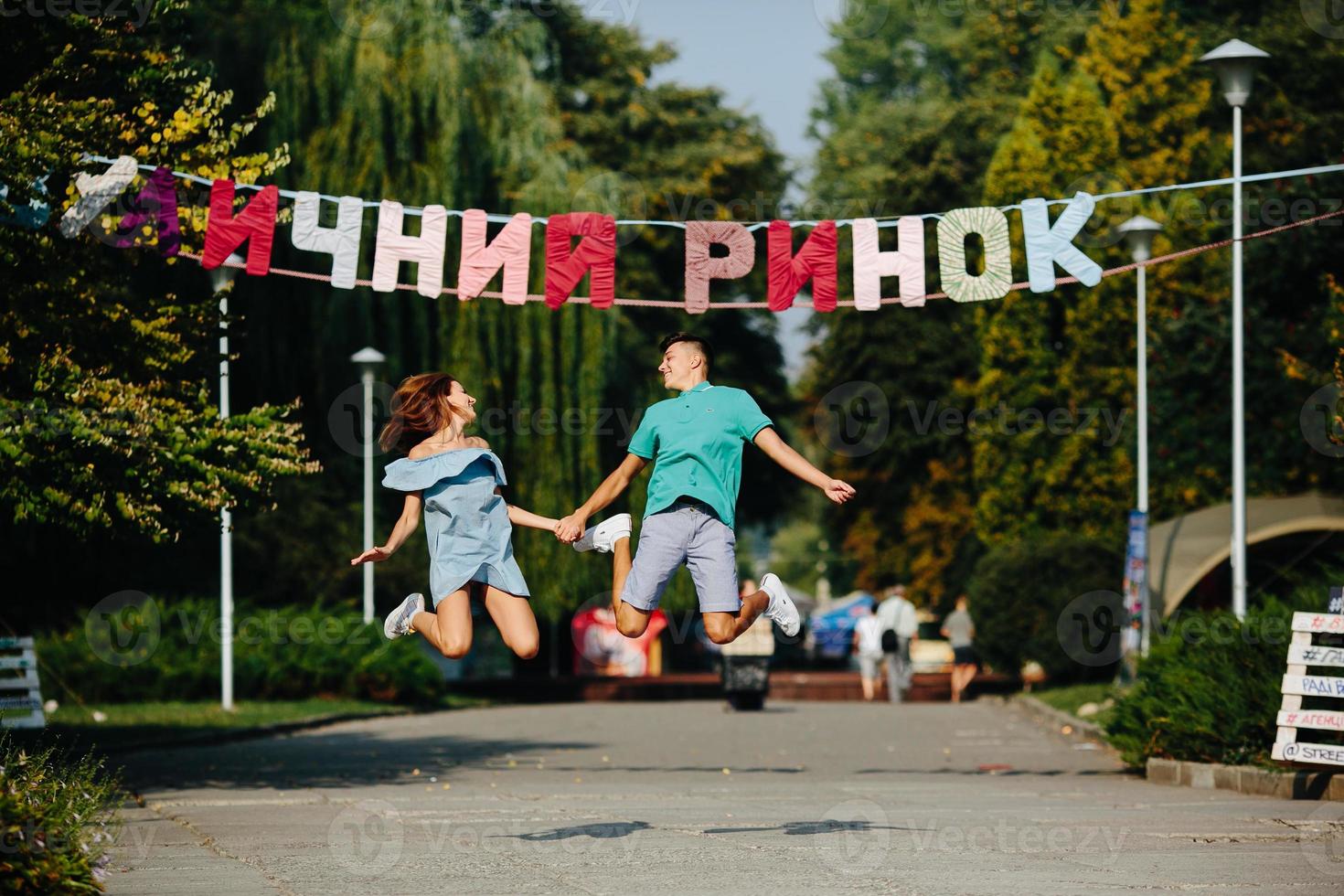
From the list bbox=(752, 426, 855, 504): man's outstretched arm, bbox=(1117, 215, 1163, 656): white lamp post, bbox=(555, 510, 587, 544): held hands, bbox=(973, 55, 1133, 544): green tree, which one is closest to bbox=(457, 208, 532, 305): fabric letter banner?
bbox=(555, 510, 587, 544): held hands

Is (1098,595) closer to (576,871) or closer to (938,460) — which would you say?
(938,460)

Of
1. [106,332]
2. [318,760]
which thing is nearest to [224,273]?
[318,760]

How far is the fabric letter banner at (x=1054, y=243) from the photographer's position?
45.6 ft

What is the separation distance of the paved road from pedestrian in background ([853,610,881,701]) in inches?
513

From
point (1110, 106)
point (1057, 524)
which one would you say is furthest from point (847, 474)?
point (1110, 106)

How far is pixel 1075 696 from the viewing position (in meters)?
28.6

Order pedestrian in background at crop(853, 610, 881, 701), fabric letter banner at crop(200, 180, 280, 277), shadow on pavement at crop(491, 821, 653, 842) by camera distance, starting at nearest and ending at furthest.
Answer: shadow on pavement at crop(491, 821, 653, 842), fabric letter banner at crop(200, 180, 280, 277), pedestrian in background at crop(853, 610, 881, 701)

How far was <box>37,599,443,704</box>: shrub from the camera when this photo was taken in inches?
1121

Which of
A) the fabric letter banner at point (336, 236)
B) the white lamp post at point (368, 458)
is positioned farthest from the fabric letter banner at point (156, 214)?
the white lamp post at point (368, 458)

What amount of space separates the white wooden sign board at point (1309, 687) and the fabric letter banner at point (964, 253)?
3275 mm

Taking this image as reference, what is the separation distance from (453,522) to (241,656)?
20962 mm

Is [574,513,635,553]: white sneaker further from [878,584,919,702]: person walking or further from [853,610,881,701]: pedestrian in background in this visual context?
[853,610,881,701]: pedestrian in background

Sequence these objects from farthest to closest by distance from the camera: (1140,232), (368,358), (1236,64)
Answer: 1. (368,358)
2. (1140,232)
3. (1236,64)

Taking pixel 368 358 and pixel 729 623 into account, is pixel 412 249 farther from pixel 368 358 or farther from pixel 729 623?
pixel 368 358
